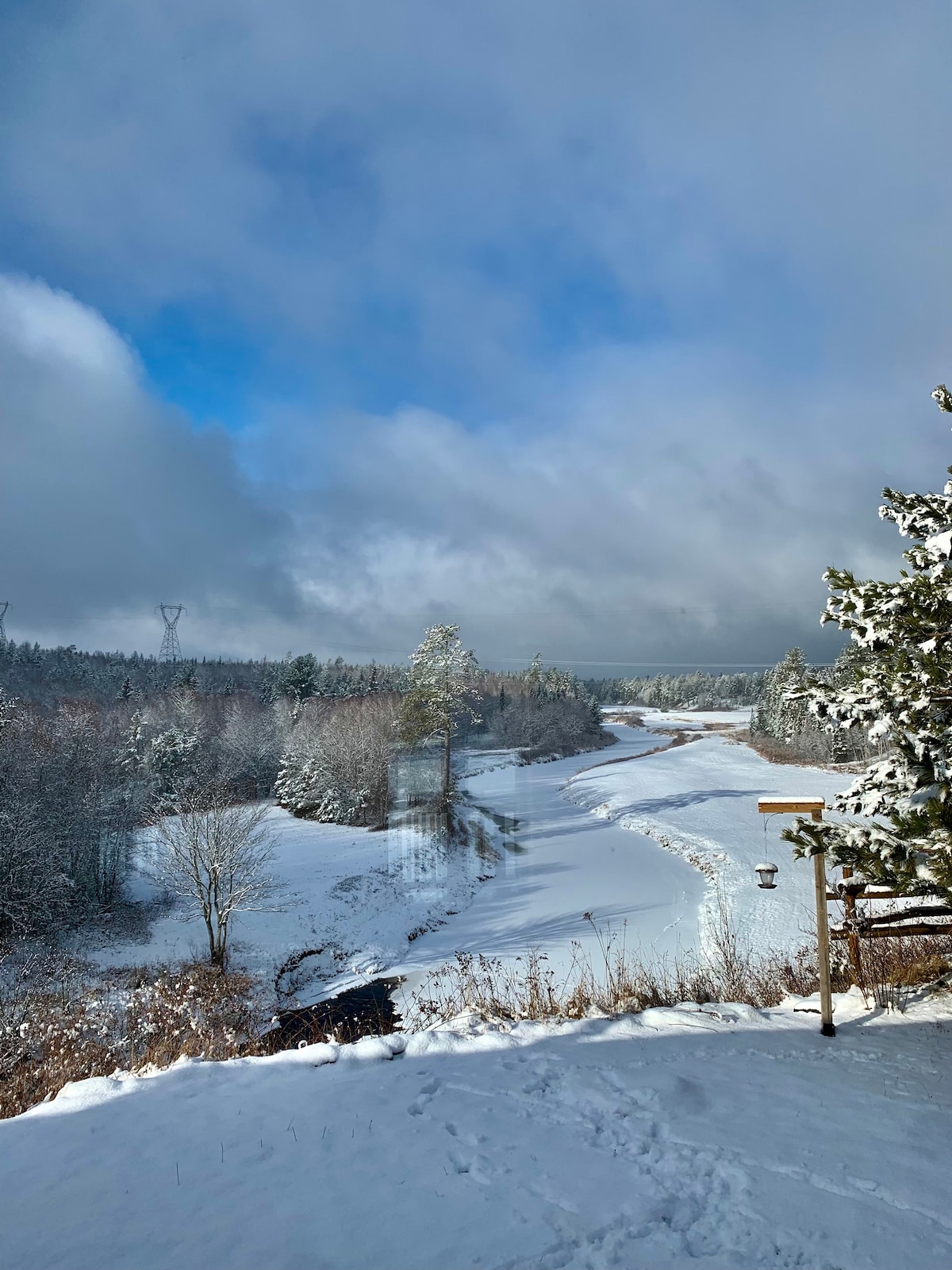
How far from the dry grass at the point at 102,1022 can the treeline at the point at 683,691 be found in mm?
78521

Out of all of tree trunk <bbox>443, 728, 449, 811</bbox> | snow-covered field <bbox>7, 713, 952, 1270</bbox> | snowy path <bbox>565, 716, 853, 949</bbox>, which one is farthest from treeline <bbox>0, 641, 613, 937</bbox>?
snow-covered field <bbox>7, 713, 952, 1270</bbox>

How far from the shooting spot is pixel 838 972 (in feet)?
26.4

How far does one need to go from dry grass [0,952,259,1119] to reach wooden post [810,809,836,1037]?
678 cm

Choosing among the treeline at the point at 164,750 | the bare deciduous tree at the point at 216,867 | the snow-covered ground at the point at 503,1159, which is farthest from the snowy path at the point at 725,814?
the bare deciduous tree at the point at 216,867

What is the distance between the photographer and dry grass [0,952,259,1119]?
22.7 feet

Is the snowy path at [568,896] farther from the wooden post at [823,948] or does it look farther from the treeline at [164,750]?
the wooden post at [823,948]

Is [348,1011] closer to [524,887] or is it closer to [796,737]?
[524,887]

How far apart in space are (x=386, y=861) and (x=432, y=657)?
1035 centimetres

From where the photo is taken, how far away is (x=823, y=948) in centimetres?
670

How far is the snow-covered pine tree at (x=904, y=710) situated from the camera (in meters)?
5.57

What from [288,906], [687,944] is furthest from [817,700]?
[288,906]

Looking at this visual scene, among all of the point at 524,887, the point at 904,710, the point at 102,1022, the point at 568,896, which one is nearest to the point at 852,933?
the point at 904,710

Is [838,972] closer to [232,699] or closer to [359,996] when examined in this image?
[359,996]

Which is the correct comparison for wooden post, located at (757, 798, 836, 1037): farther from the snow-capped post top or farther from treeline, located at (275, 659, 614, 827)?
treeline, located at (275, 659, 614, 827)
